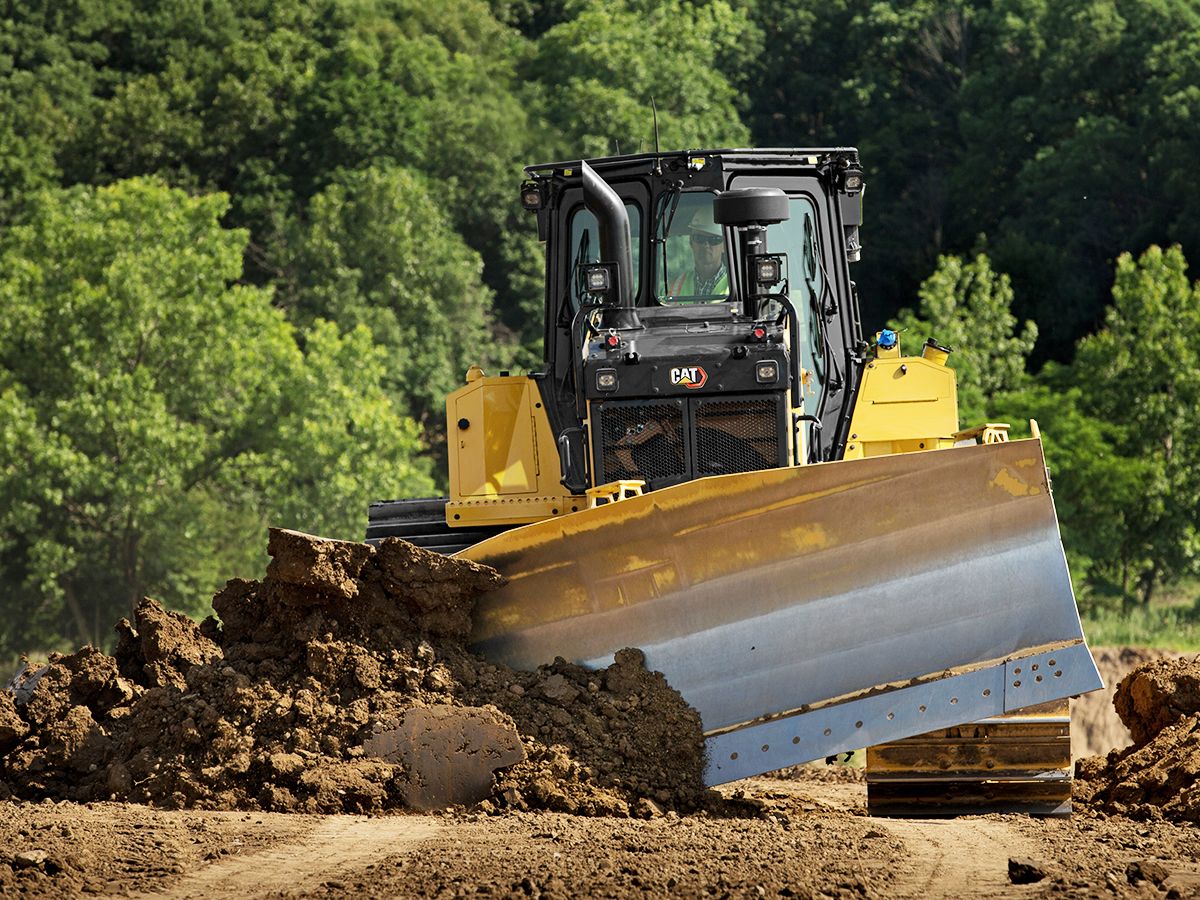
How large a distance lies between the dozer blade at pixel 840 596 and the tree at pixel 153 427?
24482 millimetres

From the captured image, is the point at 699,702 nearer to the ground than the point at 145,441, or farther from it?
nearer to the ground

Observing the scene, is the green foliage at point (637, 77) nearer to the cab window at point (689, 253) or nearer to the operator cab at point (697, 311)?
the operator cab at point (697, 311)

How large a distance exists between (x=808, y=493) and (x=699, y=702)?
3.36ft

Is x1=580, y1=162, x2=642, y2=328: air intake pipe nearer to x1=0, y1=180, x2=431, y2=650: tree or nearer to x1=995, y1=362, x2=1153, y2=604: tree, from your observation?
x1=0, y1=180, x2=431, y2=650: tree

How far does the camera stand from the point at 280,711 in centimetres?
837

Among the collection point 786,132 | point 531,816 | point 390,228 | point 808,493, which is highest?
point 786,132

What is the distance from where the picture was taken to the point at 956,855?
301 inches

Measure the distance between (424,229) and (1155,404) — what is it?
16.8 metres

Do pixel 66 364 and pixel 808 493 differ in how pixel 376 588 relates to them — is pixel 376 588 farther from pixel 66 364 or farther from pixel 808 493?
pixel 66 364

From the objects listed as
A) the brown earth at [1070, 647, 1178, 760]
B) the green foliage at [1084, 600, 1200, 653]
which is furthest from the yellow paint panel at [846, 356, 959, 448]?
the green foliage at [1084, 600, 1200, 653]

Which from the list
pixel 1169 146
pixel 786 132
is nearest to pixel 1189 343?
pixel 1169 146

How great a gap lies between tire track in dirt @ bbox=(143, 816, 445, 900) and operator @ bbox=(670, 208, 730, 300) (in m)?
3.50

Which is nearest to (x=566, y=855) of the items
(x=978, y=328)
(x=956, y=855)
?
(x=956, y=855)

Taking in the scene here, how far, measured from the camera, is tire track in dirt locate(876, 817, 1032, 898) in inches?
275
